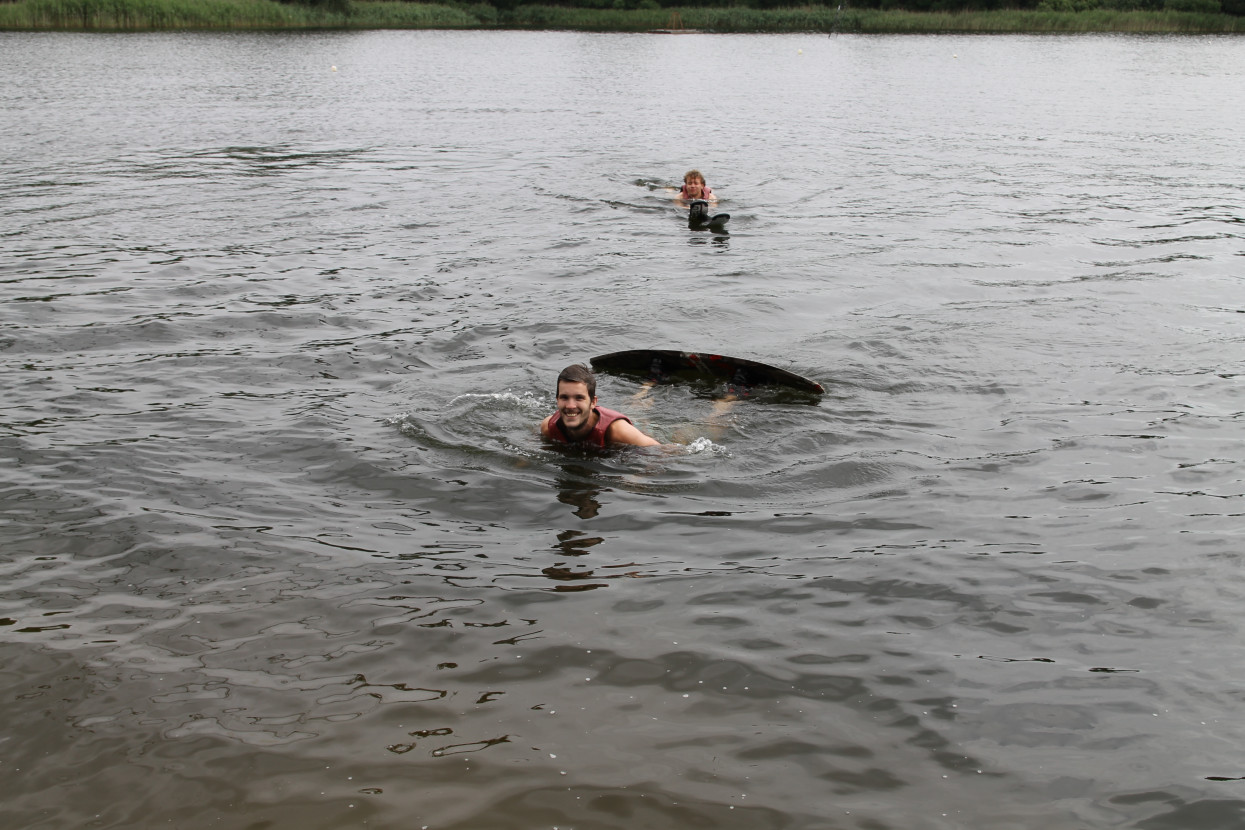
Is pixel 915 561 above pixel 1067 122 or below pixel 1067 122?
below

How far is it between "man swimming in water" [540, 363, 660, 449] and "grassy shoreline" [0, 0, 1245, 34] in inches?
1929

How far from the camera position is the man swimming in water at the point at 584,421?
7578 millimetres

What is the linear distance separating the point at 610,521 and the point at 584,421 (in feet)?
3.63

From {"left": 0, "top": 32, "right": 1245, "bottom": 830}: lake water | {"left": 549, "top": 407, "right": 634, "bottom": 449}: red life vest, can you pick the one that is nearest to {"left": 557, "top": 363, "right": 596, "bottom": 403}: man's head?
{"left": 549, "top": 407, "right": 634, "bottom": 449}: red life vest

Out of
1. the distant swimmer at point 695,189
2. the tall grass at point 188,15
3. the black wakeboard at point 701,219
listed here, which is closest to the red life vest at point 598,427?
the black wakeboard at point 701,219

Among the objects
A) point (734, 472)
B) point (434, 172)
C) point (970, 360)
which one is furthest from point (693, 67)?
point (734, 472)

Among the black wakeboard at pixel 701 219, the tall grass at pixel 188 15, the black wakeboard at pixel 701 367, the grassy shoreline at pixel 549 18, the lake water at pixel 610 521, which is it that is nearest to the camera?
the lake water at pixel 610 521

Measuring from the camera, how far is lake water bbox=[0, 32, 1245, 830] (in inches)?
181

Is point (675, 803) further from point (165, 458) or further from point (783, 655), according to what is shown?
point (165, 458)

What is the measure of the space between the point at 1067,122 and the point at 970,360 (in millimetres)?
22862

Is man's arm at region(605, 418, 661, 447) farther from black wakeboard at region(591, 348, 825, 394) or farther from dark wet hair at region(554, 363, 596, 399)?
black wakeboard at region(591, 348, 825, 394)

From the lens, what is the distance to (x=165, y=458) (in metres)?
7.75

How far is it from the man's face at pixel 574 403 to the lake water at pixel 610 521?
0.39 meters

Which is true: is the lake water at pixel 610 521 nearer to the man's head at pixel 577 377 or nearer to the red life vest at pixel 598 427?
the red life vest at pixel 598 427
